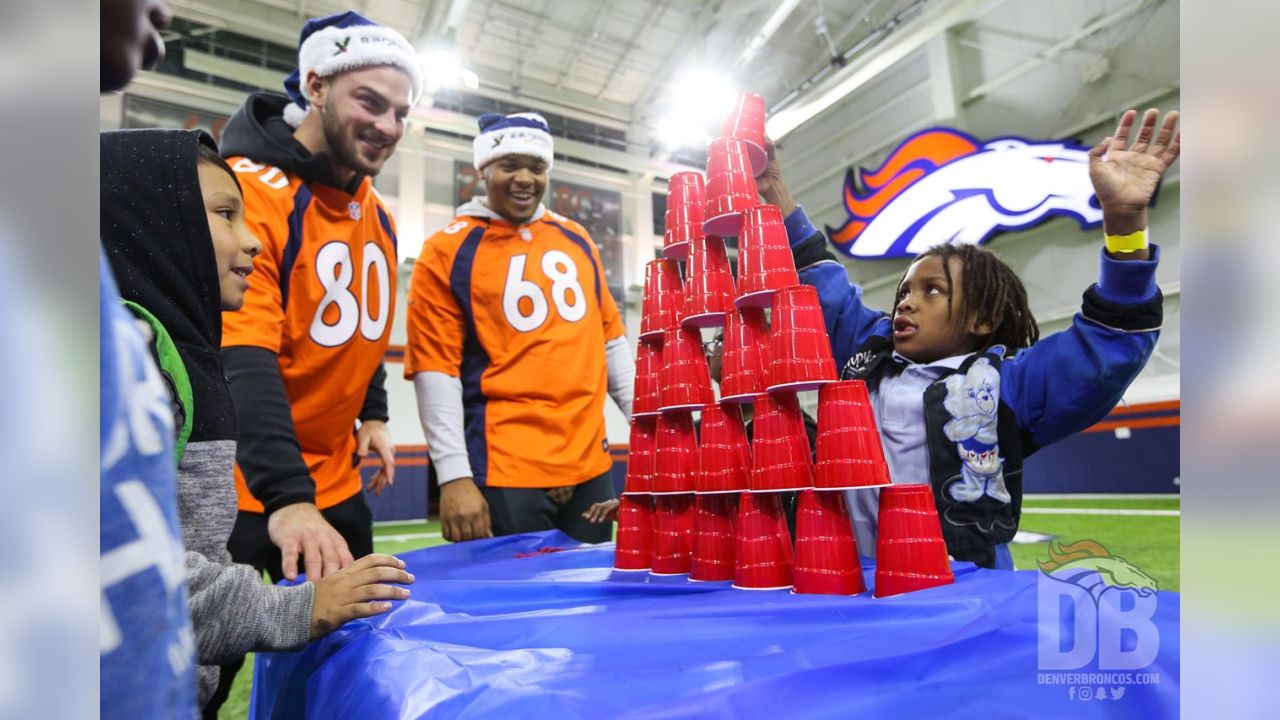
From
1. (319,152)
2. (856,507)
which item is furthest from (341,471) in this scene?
(856,507)

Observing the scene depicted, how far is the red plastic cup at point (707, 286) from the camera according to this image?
0.89 m

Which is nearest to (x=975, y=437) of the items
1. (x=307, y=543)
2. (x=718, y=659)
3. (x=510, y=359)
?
(x=718, y=659)

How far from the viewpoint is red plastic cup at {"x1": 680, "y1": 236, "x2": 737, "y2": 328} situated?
0.89 meters

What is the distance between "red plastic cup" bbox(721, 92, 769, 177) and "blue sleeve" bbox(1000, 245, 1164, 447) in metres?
0.48

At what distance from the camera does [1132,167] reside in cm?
75

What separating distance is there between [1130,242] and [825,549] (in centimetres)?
51

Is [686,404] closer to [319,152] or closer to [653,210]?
[319,152]

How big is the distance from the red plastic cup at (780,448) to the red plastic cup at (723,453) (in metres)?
0.05

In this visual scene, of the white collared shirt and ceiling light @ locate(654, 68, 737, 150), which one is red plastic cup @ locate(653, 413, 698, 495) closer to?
the white collared shirt

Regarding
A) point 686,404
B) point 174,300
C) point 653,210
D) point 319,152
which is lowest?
point 686,404

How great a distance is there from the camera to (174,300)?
0.66 metres
